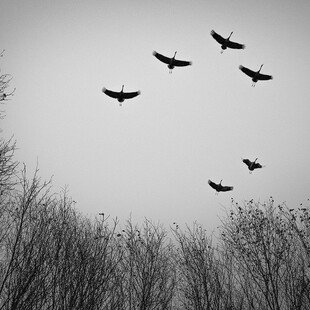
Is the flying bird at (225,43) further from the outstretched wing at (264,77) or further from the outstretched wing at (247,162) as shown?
the outstretched wing at (247,162)

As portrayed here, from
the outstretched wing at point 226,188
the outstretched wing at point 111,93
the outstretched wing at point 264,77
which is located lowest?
the outstretched wing at point 226,188

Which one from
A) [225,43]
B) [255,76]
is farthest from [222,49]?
[255,76]

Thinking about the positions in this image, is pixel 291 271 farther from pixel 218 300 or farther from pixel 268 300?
pixel 218 300

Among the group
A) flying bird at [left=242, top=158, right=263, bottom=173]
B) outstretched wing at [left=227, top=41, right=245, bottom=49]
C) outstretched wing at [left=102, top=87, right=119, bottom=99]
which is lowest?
flying bird at [left=242, top=158, right=263, bottom=173]

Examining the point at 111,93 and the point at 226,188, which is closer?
the point at 111,93

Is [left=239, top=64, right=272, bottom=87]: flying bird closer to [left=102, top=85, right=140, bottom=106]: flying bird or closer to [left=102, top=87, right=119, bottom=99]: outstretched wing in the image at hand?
[left=102, top=85, right=140, bottom=106]: flying bird

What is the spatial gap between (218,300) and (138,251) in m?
4.54

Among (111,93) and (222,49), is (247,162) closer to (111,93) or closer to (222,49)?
(222,49)

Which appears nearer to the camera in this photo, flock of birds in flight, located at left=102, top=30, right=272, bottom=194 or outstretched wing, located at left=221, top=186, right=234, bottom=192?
flock of birds in flight, located at left=102, top=30, right=272, bottom=194

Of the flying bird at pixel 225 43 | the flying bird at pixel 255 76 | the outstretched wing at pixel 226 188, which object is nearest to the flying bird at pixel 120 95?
the flying bird at pixel 225 43

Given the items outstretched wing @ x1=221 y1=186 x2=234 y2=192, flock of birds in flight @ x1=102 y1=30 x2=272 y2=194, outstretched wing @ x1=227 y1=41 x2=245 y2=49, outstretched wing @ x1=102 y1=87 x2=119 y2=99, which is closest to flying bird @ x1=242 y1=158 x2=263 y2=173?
flock of birds in flight @ x1=102 y1=30 x2=272 y2=194

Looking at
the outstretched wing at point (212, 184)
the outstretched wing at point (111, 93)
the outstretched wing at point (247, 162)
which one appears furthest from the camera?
the outstretched wing at point (212, 184)

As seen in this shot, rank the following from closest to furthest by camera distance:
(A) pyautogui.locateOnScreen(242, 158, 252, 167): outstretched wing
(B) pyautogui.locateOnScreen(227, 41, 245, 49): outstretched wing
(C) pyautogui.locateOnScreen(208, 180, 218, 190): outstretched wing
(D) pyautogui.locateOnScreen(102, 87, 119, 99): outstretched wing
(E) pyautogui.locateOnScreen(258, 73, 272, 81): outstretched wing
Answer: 1. (D) pyautogui.locateOnScreen(102, 87, 119, 99): outstretched wing
2. (B) pyautogui.locateOnScreen(227, 41, 245, 49): outstretched wing
3. (A) pyautogui.locateOnScreen(242, 158, 252, 167): outstretched wing
4. (E) pyautogui.locateOnScreen(258, 73, 272, 81): outstretched wing
5. (C) pyautogui.locateOnScreen(208, 180, 218, 190): outstretched wing

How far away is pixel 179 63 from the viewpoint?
14.9 m
